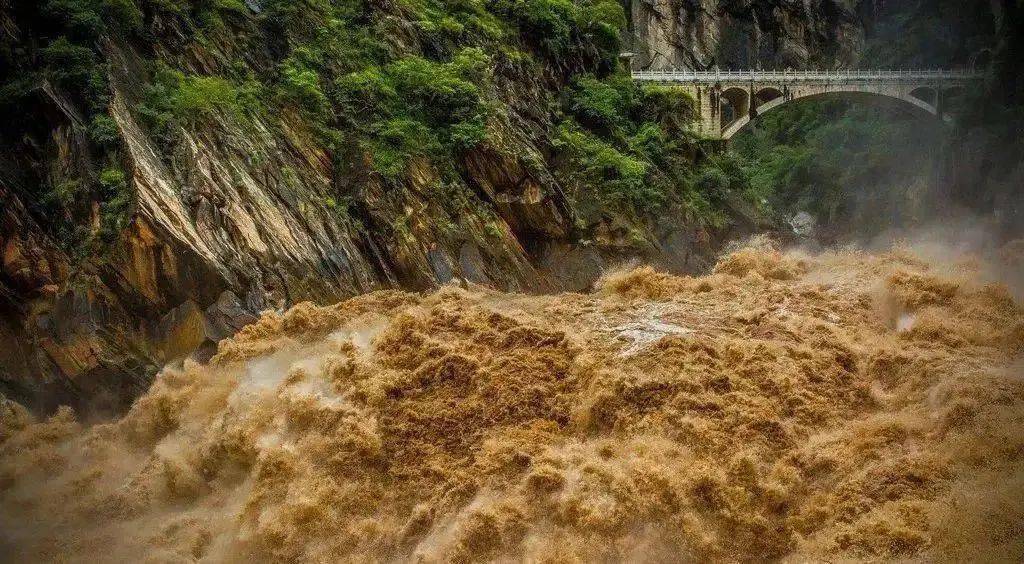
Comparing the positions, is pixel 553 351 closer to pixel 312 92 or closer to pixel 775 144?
pixel 312 92

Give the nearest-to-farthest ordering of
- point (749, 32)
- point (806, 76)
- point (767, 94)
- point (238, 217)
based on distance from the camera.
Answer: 1. point (238, 217)
2. point (806, 76)
3. point (767, 94)
4. point (749, 32)

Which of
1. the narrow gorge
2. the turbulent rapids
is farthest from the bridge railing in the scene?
the turbulent rapids

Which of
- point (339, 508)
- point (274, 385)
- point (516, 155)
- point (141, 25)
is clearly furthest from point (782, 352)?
point (141, 25)

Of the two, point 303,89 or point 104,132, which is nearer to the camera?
point 104,132

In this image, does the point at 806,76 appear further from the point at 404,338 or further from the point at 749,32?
the point at 404,338

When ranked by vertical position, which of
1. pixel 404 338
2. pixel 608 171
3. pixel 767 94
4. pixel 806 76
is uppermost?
pixel 806 76

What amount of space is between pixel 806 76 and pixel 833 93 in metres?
1.93

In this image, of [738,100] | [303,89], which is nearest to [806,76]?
[738,100]

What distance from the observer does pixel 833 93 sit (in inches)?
1375

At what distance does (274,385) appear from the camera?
29.5 feet

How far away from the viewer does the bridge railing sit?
32500 millimetres

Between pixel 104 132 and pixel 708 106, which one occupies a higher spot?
pixel 708 106

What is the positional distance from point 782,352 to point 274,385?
7.53 metres

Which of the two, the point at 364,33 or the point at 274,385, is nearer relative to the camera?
the point at 274,385
